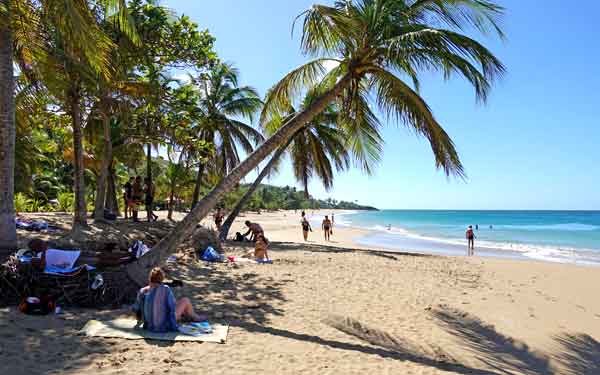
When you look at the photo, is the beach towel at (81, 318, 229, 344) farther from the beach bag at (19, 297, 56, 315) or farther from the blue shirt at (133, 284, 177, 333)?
the beach bag at (19, 297, 56, 315)

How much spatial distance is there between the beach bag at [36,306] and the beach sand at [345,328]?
5.0 inches

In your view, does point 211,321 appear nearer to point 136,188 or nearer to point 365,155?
point 365,155

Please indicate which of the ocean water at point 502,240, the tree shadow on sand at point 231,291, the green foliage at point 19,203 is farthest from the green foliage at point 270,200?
the tree shadow on sand at point 231,291

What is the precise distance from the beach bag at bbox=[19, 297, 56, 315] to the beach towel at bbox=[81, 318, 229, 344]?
658 mm

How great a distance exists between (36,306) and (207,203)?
7.78 ft

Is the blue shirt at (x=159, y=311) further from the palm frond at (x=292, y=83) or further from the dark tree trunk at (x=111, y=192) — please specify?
the dark tree trunk at (x=111, y=192)

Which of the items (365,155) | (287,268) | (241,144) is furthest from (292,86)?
(241,144)

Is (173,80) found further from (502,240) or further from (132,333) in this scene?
(502,240)

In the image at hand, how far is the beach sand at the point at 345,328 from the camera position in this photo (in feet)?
12.0

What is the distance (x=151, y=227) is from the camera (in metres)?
10.8

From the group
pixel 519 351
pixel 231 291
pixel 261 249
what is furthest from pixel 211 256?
pixel 519 351

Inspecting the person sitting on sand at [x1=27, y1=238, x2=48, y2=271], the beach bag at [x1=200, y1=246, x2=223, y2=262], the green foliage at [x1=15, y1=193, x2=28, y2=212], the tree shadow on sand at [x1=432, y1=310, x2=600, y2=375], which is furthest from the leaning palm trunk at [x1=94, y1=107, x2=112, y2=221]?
the green foliage at [x1=15, y1=193, x2=28, y2=212]

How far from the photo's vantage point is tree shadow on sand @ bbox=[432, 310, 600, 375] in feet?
14.8

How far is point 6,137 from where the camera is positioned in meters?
5.63
